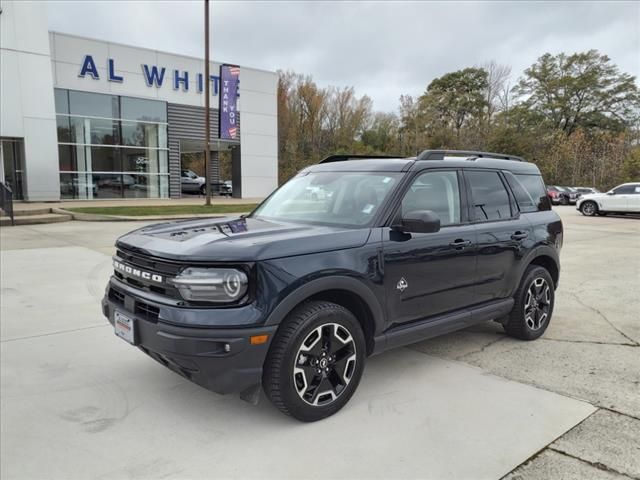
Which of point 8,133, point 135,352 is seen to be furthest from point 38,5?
point 135,352

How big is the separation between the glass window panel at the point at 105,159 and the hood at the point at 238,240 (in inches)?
831

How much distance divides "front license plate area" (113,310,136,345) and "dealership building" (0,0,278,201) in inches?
779

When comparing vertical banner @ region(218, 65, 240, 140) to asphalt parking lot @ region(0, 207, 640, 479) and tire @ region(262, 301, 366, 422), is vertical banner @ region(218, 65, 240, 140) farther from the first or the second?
tire @ region(262, 301, 366, 422)

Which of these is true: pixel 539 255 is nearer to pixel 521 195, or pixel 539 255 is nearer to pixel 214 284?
pixel 521 195

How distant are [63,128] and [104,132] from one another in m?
1.76

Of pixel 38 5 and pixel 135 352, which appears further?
pixel 38 5

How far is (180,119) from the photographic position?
2536cm

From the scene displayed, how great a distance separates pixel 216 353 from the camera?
2758 mm

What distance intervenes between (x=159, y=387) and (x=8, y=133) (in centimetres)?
1995

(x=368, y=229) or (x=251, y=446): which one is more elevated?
(x=368, y=229)

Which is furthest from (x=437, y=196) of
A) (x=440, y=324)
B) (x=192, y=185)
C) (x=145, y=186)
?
(x=192, y=185)

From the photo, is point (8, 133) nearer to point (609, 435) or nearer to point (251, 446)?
point (251, 446)

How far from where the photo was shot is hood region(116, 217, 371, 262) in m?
2.88

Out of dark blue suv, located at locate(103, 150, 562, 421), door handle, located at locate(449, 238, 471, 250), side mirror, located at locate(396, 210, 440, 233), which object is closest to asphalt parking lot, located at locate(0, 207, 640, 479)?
dark blue suv, located at locate(103, 150, 562, 421)
